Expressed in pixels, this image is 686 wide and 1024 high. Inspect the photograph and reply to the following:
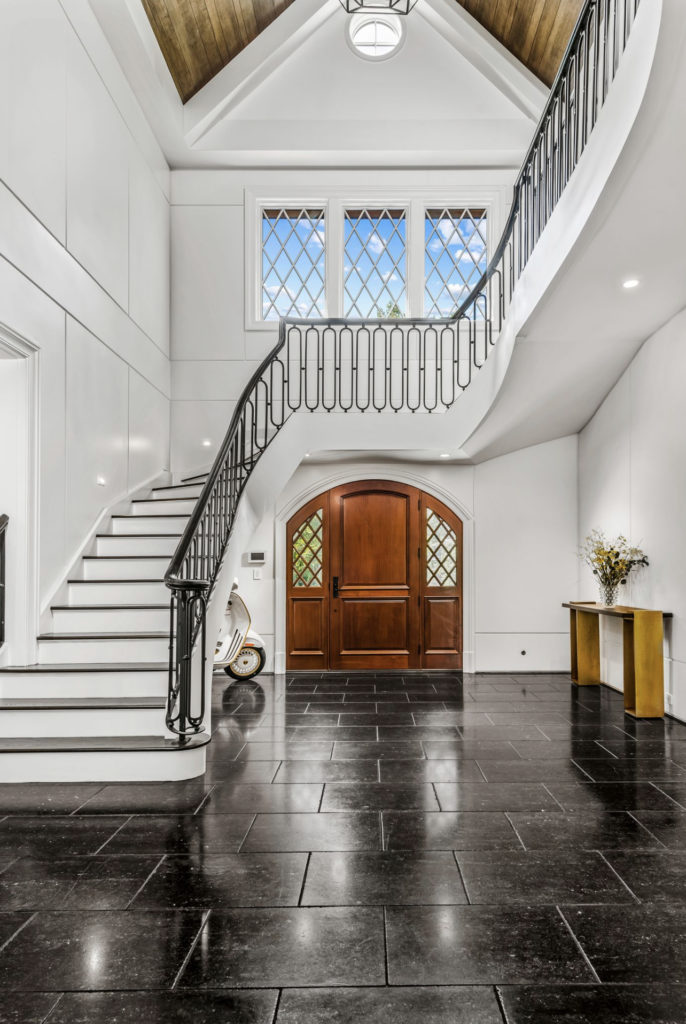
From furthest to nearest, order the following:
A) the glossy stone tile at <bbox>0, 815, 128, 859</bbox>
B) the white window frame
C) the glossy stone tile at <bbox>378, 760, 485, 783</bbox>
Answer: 1. the white window frame
2. the glossy stone tile at <bbox>378, 760, 485, 783</bbox>
3. the glossy stone tile at <bbox>0, 815, 128, 859</bbox>

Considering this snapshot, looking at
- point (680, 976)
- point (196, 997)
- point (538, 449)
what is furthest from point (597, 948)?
point (538, 449)

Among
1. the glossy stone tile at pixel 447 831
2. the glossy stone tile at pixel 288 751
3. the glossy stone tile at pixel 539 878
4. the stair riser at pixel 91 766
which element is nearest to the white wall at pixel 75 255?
the stair riser at pixel 91 766

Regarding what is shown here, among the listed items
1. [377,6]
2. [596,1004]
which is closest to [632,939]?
[596,1004]

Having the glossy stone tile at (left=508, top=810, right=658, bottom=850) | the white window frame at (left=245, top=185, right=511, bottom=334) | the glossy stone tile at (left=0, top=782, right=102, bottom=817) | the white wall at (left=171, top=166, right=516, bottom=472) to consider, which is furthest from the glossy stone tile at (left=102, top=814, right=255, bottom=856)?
the white window frame at (left=245, top=185, right=511, bottom=334)

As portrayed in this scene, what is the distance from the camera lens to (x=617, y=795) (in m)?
3.74

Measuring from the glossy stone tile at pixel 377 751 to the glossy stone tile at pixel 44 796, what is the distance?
57.8 inches

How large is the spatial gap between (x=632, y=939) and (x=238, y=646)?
4.94 meters

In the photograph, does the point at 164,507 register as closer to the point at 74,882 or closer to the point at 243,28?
the point at 74,882

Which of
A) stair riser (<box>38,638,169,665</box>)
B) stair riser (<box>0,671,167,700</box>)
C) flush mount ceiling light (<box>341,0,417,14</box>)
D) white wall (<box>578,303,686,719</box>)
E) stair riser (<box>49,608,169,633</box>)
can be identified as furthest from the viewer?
flush mount ceiling light (<box>341,0,417,14</box>)

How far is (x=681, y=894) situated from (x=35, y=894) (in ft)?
7.75

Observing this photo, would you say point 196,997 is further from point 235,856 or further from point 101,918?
point 235,856

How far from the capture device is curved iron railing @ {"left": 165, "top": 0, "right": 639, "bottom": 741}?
13.2 ft

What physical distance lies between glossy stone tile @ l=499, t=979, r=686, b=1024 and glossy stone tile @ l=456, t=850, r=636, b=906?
0.52m

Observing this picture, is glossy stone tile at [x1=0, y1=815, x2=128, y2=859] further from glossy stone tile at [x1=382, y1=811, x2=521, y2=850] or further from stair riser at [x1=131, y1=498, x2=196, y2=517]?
stair riser at [x1=131, y1=498, x2=196, y2=517]
